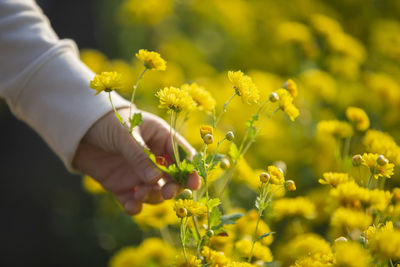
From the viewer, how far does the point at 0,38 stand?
1.14 m

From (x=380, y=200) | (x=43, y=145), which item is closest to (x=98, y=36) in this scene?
(x=43, y=145)

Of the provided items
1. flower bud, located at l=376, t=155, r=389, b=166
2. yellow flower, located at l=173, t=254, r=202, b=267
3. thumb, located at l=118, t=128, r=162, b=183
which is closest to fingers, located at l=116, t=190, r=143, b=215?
thumb, located at l=118, t=128, r=162, b=183

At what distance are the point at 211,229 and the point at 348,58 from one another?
1397mm

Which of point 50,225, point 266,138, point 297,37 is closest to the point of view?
point 266,138

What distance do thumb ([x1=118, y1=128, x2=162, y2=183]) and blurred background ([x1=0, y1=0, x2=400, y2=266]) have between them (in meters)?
0.33

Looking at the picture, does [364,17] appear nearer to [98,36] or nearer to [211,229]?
[98,36]

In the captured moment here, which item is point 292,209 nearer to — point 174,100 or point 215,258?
point 215,258

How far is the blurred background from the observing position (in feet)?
5.93

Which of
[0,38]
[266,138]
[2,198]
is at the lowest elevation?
[2,198]

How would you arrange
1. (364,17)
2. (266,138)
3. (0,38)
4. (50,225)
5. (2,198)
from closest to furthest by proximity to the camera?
(0,38)
(266,138)
(50,225)
(2,198)
(364,17)

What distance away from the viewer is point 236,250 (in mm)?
1002

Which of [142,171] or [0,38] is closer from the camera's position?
[142,171]

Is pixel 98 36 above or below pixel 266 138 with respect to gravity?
below

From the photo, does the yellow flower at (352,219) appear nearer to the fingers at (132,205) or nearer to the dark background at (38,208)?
the fingers at (132,205)
